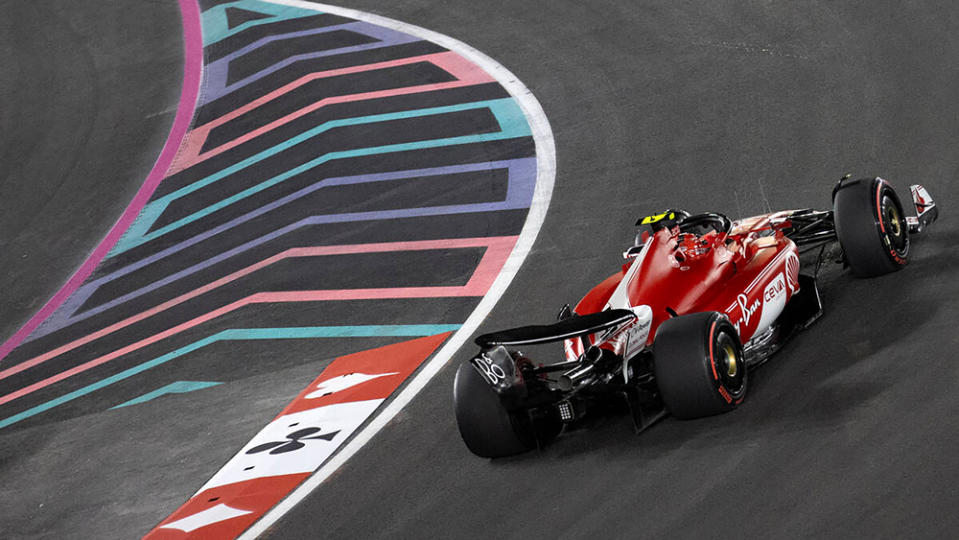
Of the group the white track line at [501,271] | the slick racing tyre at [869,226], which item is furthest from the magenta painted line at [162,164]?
the slick racing tyre at [869,226]

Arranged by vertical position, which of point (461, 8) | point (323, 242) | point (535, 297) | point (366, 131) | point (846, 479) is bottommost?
point (846, 479)

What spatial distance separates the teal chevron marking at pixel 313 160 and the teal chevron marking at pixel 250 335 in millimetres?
3289

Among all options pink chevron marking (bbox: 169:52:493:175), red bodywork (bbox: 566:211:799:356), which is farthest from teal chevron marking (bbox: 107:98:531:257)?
red bodywork (bbox: 566:211:799:356)

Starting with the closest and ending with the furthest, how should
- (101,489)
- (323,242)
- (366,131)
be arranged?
1. (101,489)
2. (323,242)
3. (366,131)

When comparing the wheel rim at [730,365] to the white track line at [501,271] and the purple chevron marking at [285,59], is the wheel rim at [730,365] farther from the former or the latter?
the purple chevron marking at [285,59]

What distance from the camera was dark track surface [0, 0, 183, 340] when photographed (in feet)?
50.0

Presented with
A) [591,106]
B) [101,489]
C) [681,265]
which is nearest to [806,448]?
[681,265]

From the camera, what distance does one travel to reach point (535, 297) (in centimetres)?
1080

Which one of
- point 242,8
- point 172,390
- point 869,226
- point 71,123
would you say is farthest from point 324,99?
point 869,226

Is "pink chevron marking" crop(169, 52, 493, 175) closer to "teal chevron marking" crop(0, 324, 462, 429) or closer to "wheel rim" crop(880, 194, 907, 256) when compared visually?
"teal chevron marking" crop(0, 324, 462, 429)

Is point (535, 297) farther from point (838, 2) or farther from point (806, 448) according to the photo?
point (838, 2)

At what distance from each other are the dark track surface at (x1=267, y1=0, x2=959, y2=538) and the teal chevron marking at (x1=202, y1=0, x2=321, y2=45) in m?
3.88

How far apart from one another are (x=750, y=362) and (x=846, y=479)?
155 centimetres

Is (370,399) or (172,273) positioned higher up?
(172,273)
